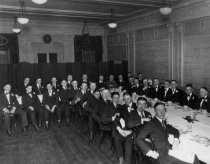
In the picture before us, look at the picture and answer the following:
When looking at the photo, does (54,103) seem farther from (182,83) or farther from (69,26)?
(69,26)

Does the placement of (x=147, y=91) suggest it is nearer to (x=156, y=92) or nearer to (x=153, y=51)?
(x=156, y=92)

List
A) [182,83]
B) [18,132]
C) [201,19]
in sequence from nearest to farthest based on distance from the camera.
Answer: [18,132]
[201,19]
[182,83]

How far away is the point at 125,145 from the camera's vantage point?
4.43 m

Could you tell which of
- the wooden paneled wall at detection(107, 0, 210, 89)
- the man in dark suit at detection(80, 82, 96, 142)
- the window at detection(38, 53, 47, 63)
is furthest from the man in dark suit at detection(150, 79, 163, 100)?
the window at detection(38, 53, 47, 63)

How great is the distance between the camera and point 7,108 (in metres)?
7.21

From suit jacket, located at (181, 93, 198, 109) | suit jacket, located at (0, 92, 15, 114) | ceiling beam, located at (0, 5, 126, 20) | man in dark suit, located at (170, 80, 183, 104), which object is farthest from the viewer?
ceiling beam, located at (0, 5, 126, 20)

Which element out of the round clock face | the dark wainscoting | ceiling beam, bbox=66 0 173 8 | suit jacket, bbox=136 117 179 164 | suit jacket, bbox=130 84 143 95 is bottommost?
suit jacket, bbox=136 117 179 164

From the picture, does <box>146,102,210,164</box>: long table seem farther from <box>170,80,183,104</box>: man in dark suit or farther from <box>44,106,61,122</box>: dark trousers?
<box>44,106,61,122</box>: dark trousers

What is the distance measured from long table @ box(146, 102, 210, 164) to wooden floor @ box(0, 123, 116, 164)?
1.57 meters

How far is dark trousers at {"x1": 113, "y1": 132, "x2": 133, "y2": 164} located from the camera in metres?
4.38

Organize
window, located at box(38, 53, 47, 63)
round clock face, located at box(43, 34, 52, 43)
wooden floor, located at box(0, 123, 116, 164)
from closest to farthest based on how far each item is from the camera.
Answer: wooden floor, located at box(0, 123, 116, 164), round clock face, located at box(43, 34, 52, 43), window, located at box(38, 53, 47, 63)

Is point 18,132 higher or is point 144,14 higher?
point 144,14

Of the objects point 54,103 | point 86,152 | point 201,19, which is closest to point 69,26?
point 54,103

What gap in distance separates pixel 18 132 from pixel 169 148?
4932 millimetres
